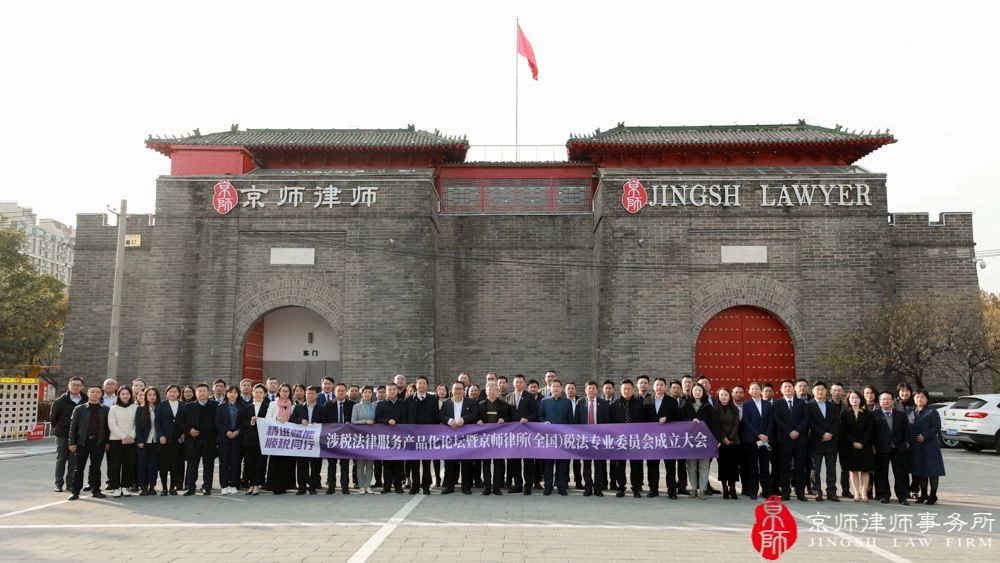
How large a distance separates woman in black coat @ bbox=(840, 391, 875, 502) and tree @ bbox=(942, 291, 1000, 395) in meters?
9.72

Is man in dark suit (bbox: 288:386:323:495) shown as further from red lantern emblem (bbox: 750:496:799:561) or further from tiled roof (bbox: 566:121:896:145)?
tiled roof (bbox: 566:121:896:145)

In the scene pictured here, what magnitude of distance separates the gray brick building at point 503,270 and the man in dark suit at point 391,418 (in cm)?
835

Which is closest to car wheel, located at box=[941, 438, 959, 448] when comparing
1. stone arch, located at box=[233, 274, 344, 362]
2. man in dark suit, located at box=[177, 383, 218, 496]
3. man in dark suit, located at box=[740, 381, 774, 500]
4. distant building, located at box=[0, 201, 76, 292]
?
man in dark suit, located at box=[740, 381, 774, 500]

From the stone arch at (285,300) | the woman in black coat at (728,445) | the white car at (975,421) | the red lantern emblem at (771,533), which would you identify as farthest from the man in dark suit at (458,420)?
the white car at (975,421)

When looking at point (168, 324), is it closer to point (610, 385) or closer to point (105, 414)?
point (105, 414)

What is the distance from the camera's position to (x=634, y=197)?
19.6 metres

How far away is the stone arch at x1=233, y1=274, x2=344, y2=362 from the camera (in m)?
19.6

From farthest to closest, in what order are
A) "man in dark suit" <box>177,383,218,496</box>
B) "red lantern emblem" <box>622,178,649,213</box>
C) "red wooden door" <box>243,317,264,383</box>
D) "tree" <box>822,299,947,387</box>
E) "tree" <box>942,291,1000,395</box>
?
"red wooden door" <box>243,317,264,383</box> < "red lantern emblem" <box>622,178,649,213</box> < "tree" <box>942,291,1000,395</box> < "tree" <box>822,299,947,387</box> < "man in dark suit" <box>177,383,218,496</box>

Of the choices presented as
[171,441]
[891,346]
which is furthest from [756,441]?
[891,346]

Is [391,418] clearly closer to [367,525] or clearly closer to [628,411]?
[367,525]

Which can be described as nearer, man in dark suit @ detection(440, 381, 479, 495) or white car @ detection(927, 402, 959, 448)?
man in dark suit @ detection(440, 381, 479, 495)

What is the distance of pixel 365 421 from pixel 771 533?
19.7 feet

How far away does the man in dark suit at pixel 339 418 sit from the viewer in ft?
33.9

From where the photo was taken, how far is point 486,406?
1070 centimetres
